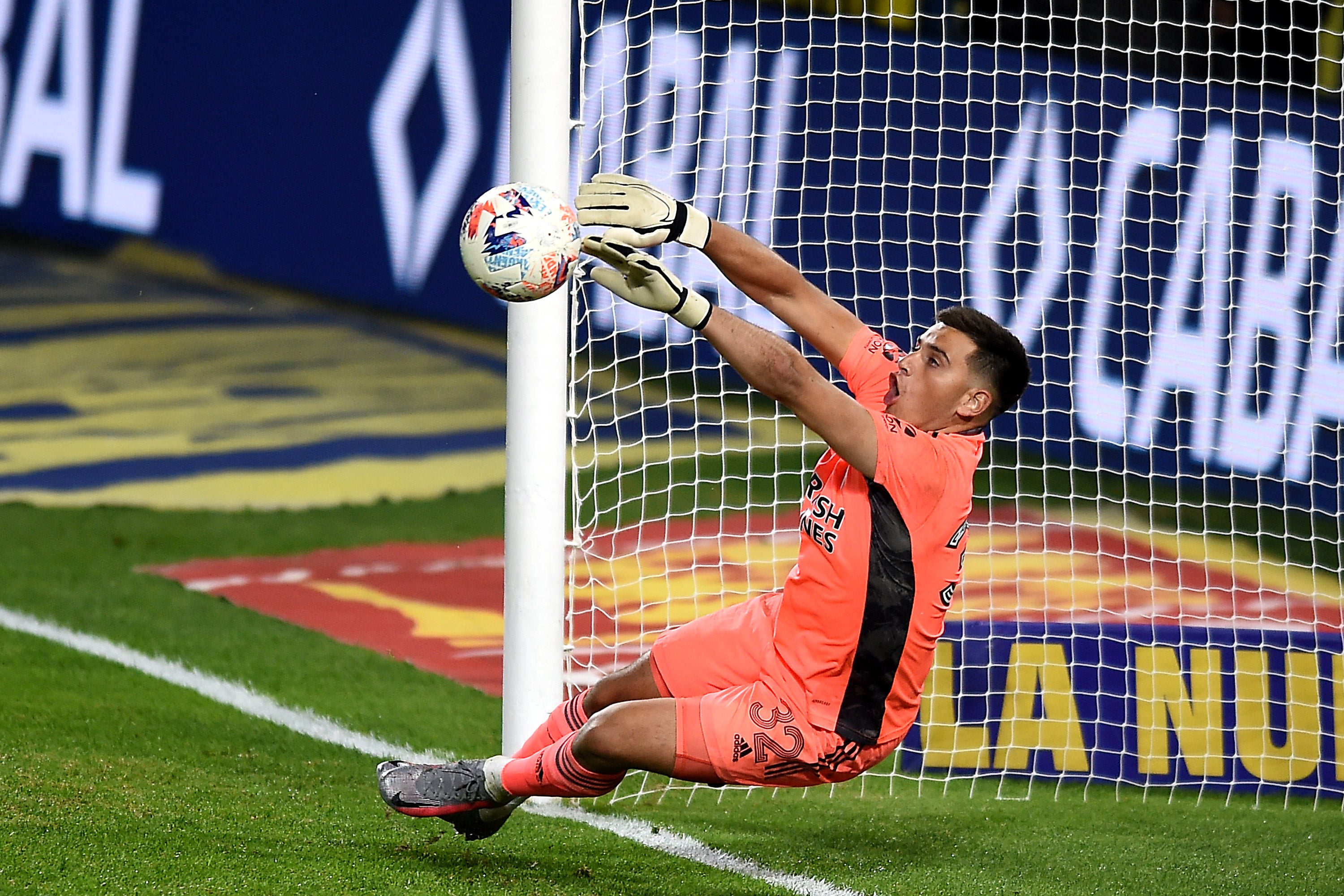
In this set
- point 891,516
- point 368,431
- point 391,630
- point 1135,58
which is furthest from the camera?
point 368,431

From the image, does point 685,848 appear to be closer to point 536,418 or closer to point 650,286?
point 536,418

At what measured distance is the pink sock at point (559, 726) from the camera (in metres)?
4.11

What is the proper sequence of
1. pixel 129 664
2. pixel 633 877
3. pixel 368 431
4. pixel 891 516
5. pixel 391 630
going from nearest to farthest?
pixel 891 516, pixel 633 877, pixel 129 664, pixel 391 630, pixel 368 431

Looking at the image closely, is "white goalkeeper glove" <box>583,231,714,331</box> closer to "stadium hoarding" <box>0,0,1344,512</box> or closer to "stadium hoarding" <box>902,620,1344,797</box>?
"stadium hoarding" <box>902,620,1344,797</box>

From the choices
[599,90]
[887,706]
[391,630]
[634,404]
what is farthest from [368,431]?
[887,706]

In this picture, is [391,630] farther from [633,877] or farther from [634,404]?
[634,404]

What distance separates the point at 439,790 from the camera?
3.96m

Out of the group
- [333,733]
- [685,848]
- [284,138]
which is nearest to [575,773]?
[685,848]

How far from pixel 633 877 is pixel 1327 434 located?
6691 millimetres

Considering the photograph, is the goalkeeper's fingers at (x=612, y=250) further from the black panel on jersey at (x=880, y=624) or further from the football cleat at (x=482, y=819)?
the football cleat at (x=482, y=819)

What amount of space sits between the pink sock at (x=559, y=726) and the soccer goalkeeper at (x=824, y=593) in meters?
0.17

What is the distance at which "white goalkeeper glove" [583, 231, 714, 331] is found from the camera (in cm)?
351

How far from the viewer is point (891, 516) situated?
3.64m

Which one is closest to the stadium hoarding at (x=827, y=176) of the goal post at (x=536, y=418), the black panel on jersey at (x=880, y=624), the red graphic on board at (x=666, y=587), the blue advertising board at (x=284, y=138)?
the blue advertising board at (x=284, y=138)
